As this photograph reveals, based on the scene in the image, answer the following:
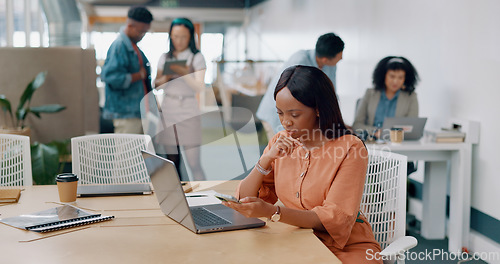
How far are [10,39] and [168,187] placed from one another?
4739 millimetres

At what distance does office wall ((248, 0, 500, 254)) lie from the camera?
339cm

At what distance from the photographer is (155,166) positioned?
165cm

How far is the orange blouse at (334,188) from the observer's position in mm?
1654

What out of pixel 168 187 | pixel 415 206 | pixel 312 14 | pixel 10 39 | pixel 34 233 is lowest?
pixel 415 206

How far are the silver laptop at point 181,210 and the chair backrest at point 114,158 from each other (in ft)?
3.01

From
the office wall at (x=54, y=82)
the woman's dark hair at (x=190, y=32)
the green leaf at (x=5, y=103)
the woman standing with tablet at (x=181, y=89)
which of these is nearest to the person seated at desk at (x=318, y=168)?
the woman standing with tablet at (x=181, y=89)

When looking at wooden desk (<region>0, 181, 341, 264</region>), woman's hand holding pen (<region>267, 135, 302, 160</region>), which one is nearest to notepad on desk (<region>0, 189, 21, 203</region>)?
wooden desk (<region>0, 181, 341, 264</region>)

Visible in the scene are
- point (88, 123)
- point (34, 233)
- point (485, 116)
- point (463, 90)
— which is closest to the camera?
point (34, 233)

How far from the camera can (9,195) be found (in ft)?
6.30

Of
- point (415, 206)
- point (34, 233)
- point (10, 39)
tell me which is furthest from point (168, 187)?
point (10, 39)

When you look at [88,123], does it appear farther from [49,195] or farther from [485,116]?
[485,116]

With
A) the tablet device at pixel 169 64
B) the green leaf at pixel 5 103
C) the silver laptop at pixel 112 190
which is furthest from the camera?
the green leaf at pixel 5 103

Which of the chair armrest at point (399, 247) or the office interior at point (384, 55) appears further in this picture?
the office interior at point (384, 55)

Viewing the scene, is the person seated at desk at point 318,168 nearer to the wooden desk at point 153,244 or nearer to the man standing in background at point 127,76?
the wooden desk at point 153,244
